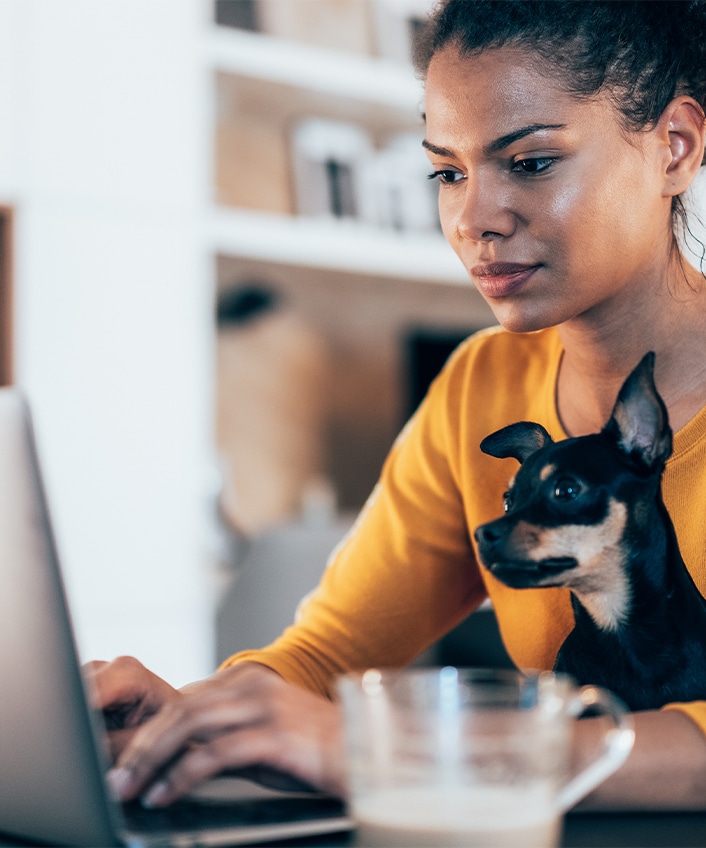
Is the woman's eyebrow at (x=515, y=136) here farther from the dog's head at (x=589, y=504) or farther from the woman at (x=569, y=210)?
the dog's head at (x=589, y=504)

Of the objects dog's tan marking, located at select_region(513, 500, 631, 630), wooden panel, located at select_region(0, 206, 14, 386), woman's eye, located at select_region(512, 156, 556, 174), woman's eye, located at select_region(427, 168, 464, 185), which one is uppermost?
wooden panel, located at select_region(0, 206, 14, 386)

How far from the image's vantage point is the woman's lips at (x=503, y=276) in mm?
861

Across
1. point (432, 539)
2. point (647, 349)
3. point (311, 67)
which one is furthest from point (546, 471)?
point (311, 67)

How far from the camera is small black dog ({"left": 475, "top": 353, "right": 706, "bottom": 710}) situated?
0.78m

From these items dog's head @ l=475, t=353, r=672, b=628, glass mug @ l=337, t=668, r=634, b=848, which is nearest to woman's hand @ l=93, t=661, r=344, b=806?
glass mug @ l=337, t=668, r=634, b=848

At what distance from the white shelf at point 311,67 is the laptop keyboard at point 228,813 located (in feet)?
7.10

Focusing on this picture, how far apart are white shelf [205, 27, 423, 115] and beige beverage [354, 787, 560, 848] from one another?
2254 mm

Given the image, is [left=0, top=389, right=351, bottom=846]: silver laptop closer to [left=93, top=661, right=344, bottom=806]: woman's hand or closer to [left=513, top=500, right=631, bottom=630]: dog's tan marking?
[left=93, top=661, right=344, bottom=806]: woman's hand

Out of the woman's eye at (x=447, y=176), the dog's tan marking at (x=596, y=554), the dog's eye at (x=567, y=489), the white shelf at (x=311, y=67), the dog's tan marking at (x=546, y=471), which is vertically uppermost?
the white shelf at (x=311, y=67)

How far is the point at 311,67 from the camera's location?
2.75 metres

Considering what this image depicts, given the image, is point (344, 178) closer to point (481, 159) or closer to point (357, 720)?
point (481, 159)

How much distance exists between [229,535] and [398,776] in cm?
219

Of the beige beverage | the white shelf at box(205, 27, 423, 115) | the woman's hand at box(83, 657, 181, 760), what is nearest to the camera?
the beige beverage

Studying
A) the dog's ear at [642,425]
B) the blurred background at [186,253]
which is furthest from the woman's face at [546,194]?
the blurred background at [186,253]
